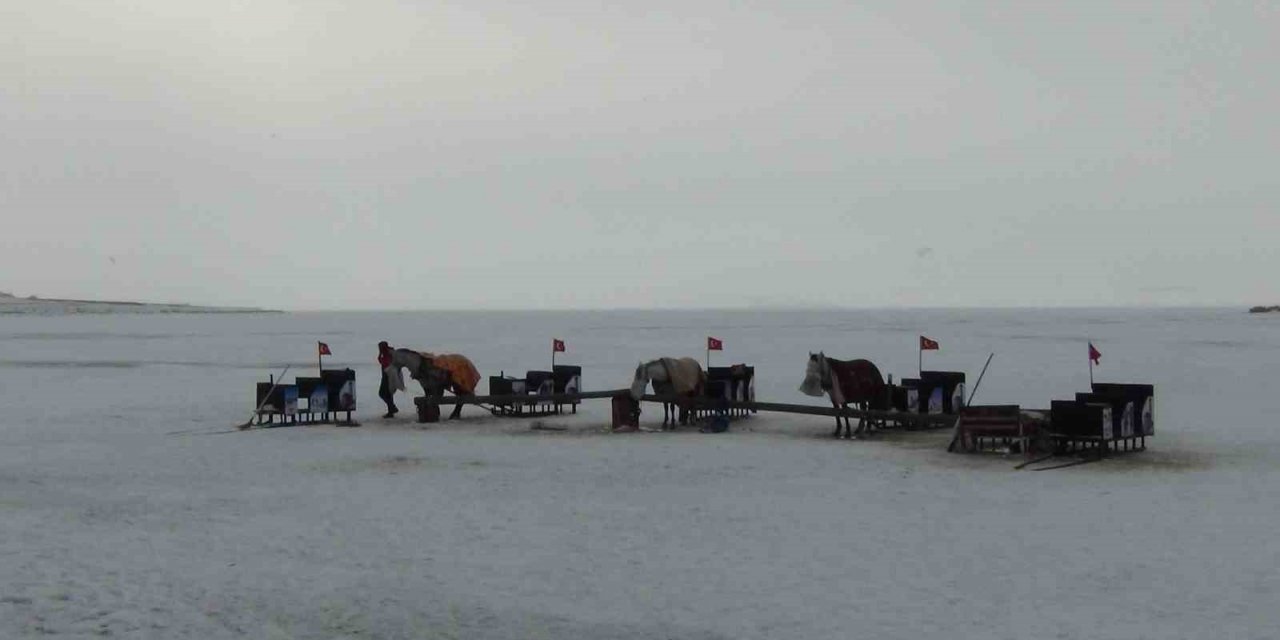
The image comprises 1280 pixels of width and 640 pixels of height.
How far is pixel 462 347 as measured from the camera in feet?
219

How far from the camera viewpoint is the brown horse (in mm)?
20812

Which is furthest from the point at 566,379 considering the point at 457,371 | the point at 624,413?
the point at 624,413

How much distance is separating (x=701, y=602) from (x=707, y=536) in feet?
8.41

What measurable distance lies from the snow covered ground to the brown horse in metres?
0.91

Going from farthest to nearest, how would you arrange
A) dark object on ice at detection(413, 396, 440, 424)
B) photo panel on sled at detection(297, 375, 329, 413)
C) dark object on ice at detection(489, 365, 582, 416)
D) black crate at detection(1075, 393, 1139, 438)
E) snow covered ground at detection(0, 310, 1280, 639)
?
dark object on ice at detection(489, 365, 582, 416) → dark object on ice at detection(413, 396, 440, 424) → photo panel on sled at detection(297, 375, 329, 413) → black crate at detection(1075, 393, 1139, 438) → snow covered ground at detection(0, 310, 1280, 639)

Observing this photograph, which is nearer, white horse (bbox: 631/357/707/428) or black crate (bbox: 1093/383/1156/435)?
black crate (bbox: 1093/383/1156/435)

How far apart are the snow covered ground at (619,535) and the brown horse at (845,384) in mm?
914

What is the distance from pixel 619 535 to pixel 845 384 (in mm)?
10025

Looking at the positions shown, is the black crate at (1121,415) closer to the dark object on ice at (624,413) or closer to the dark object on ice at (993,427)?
the dark object on ice at (993,427)

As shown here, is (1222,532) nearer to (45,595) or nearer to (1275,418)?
(45,595)

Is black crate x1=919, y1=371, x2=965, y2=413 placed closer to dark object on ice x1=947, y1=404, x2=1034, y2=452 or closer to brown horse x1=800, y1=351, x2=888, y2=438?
brown horse x1=800, y1=351, x2=888, y2=438

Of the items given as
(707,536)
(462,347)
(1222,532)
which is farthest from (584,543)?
(462,347)

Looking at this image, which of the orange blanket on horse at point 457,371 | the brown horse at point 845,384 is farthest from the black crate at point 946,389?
the orange blanket on horse at point 457,371

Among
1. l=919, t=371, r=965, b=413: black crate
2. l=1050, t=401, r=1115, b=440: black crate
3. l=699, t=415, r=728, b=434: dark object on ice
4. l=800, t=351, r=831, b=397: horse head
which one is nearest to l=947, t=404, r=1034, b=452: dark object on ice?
l=1050, t=401, r=1115, b=440: black crate
